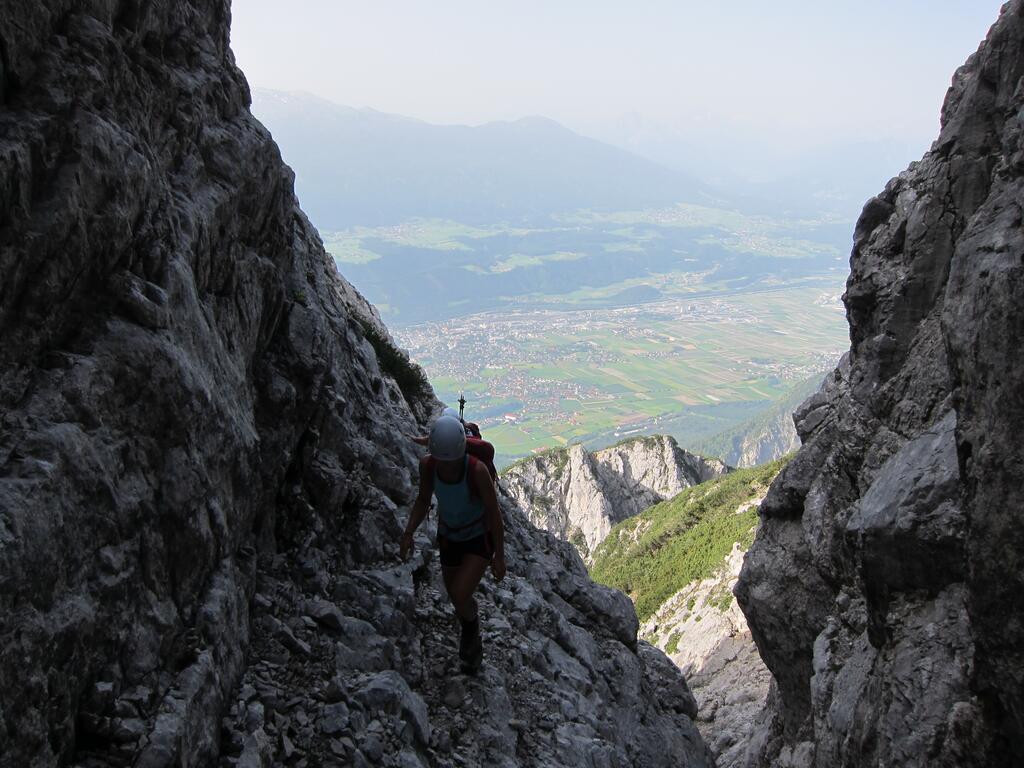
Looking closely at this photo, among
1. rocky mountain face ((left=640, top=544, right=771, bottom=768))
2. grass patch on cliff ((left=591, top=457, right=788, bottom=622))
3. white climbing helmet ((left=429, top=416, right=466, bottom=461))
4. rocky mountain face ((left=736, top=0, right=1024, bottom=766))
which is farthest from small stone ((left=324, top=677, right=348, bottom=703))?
grass patch on cliff ((left=591, top=457, right=788, bottom=622))

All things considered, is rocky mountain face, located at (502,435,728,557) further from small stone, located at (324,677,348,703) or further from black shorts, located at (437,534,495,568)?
small stone, located at (324,677,348,703)

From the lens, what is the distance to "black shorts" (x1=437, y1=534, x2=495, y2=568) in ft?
31.0

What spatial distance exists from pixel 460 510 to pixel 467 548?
0.69 meters

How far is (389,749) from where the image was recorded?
28.4 ft

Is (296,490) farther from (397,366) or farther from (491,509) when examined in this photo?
(397,366)

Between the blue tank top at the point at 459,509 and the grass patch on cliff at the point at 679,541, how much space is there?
30164 millimetres

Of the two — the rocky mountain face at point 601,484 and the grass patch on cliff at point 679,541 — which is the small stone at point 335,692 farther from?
the rocky mountain face at point 601,484

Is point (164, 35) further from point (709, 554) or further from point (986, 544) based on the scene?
point (709, 554)

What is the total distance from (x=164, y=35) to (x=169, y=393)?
556cm

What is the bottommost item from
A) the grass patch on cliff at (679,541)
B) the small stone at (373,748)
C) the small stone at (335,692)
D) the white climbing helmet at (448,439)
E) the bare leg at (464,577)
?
the grass patch on cliff at (679,541)

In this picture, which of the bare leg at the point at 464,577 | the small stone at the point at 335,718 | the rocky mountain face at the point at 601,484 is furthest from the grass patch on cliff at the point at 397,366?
the rocky mountain face at the point at 601,484

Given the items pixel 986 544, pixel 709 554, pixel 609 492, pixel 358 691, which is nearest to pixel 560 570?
pixel 358 691

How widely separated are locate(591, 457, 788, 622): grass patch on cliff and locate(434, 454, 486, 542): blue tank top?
30.2 meters

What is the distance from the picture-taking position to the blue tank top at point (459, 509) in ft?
29.2
